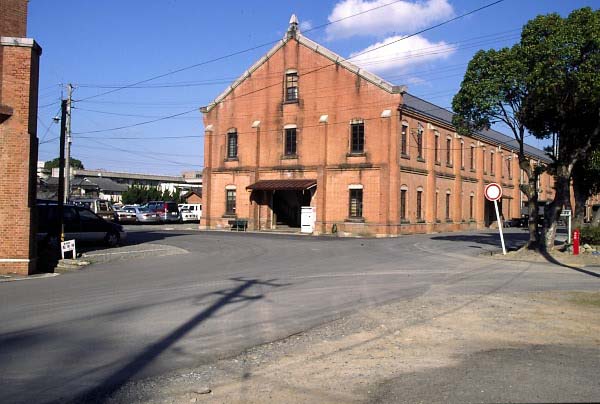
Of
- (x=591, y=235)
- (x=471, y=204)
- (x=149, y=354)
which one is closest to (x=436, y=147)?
(x=471, y=204)

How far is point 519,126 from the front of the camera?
24125 mm

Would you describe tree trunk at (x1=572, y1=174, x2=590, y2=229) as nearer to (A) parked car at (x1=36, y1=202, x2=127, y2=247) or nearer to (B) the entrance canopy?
(B) the entrance canopy

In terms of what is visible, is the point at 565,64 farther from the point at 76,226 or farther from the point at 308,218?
the point at 308,218

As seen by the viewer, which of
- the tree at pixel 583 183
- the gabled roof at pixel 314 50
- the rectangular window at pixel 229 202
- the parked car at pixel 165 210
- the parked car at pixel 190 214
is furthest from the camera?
the parked car at pixel 190 214

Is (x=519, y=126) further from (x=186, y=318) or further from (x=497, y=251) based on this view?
(x=186, y=318)

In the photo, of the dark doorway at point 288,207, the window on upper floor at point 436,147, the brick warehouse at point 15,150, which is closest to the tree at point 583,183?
the window on upper floor at point 436,147

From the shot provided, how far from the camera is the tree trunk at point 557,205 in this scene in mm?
23531

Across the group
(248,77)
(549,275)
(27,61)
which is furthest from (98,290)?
(248,77)

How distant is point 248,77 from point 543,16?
1000 inches

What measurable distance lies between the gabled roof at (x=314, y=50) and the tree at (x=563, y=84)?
14.3 m

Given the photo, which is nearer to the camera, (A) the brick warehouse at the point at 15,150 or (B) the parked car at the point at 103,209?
(A) the brick warehouse at the point at 15,150

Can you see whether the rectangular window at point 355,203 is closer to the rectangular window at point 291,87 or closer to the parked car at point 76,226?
the rectangular window at point 291,87

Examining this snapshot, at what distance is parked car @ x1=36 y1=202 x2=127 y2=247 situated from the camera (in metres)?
21.2

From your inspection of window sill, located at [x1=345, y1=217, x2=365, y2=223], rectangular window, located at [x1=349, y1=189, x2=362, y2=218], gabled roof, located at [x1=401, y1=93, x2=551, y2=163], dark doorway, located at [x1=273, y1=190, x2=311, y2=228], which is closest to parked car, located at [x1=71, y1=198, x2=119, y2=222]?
dark doorway, located at [x1=273, y1=190, x2=311, y2=228]
